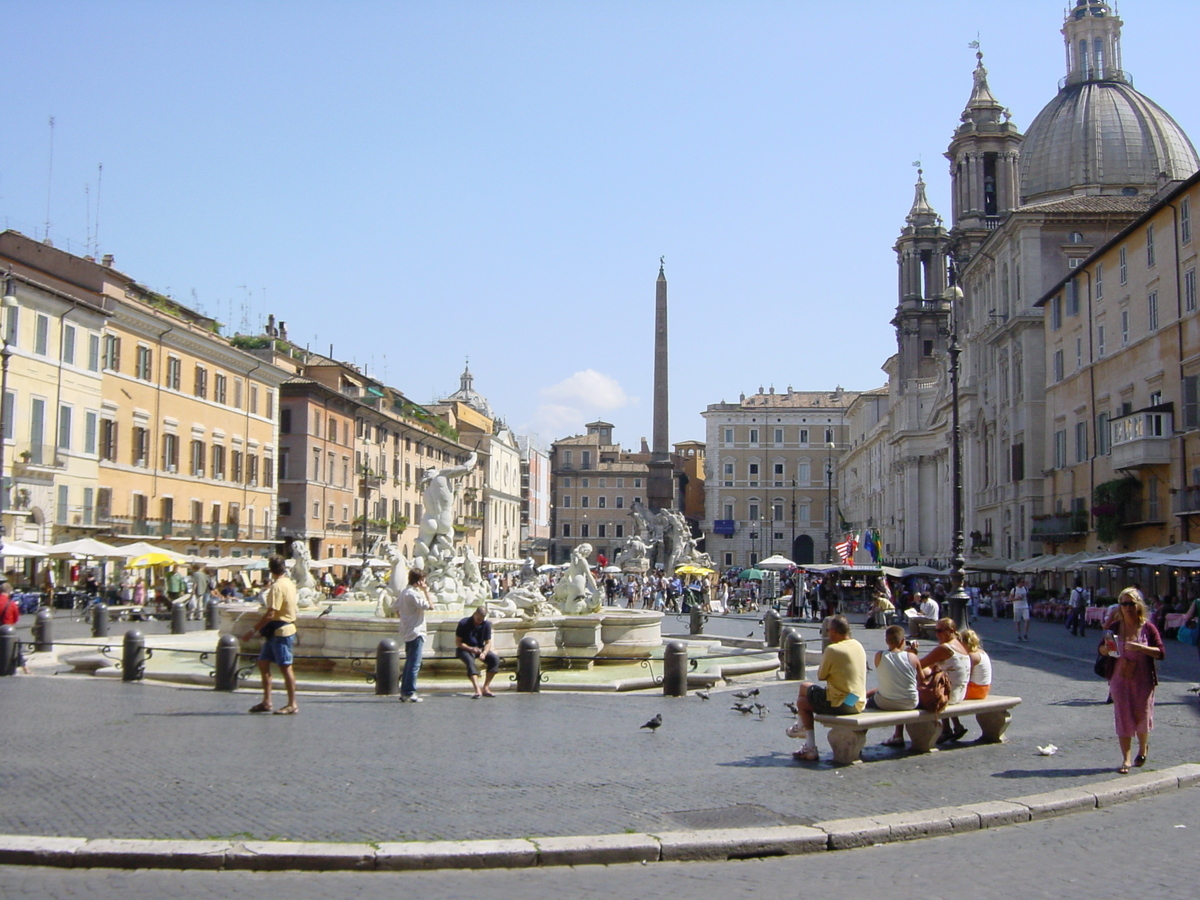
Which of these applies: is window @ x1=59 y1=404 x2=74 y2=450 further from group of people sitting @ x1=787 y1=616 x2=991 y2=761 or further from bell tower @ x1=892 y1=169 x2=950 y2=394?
bell tower @ x1=892 y1=169 x2=950 y2=394

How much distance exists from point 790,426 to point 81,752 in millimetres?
103871

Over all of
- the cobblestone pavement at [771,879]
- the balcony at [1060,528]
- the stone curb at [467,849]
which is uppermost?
the balcony at [1060,528]

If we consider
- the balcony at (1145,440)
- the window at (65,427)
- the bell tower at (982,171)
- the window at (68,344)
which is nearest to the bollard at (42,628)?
the window at (65,427)

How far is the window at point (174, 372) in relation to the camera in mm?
40500

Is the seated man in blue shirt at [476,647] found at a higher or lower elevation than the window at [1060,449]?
lower

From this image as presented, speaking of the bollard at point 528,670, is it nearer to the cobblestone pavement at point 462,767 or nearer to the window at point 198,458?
the cobblestone pavement at point 462,767

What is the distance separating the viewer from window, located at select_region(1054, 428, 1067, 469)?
44.5 meters

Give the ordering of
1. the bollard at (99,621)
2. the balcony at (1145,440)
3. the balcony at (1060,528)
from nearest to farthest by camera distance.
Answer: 1. the bollard at (99,621)
2. the balcony at (1145,440)
3. the balcony at (1060,528)

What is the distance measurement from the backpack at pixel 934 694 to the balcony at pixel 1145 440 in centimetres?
2739

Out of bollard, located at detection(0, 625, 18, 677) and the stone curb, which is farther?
bollard, located at detection(0, 625, 18, 677)

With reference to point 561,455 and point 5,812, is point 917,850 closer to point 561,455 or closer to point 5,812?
point 5,812

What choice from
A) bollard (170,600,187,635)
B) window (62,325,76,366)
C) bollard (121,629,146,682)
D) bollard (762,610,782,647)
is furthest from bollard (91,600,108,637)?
window (62,325,76,366)

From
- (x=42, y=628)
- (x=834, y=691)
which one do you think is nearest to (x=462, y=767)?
(x=834, y=691)

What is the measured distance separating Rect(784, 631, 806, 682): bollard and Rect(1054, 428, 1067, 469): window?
32.3m
